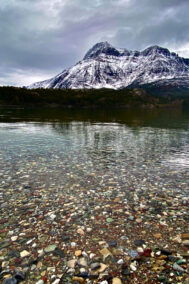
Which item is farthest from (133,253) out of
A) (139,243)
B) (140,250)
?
(139,243)

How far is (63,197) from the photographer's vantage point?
10922mm

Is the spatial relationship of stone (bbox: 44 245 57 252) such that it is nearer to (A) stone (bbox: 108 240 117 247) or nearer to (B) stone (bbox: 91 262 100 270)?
(B) stone (bbox: 91 262 100 270)

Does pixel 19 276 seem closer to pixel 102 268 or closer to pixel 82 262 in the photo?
pixel 82 262

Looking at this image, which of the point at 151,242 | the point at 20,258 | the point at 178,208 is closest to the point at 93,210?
the point at 151,242

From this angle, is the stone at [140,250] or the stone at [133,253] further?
the stone at [140,250]

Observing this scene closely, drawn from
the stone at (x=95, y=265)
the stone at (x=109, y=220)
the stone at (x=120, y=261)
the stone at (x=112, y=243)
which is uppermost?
the stone at (x=109, y=220)

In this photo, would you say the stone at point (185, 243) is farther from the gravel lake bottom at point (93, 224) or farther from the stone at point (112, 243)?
the stone at point (112, 243)

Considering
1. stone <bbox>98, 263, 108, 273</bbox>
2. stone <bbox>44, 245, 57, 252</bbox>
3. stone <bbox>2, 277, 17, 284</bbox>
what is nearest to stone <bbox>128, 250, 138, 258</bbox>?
stone <bbox>98, 263, 108, 273</bbox>

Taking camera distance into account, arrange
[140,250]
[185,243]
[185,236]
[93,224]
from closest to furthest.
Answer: [140,250] → [185,243] → [185,236] → [93,224]

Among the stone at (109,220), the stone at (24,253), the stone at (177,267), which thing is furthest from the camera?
the stone at (109,220)

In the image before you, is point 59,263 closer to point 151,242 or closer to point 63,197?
point 151,242

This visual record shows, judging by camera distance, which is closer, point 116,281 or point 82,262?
point 116,281

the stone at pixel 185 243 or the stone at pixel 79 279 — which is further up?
the stone at pixel 185 243

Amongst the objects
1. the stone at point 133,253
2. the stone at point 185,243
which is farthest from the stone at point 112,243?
the stone at point 185,243
